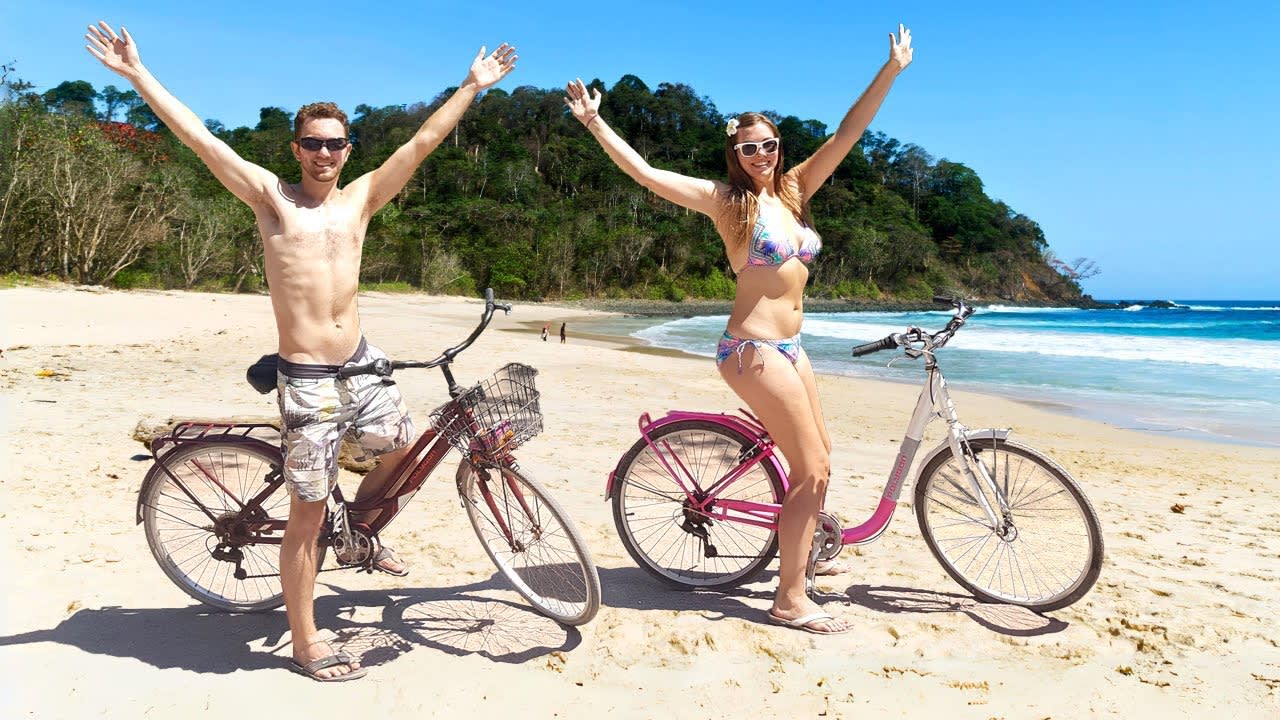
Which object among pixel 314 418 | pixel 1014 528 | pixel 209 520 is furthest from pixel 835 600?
pixel 209 520

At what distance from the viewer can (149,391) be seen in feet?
25.5

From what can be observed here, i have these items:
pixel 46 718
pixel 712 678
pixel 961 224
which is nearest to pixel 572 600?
pixel 712 678

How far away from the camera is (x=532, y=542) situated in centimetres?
320

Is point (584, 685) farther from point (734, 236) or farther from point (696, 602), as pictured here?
point (734, 236)

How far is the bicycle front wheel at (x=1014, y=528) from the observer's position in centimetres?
325

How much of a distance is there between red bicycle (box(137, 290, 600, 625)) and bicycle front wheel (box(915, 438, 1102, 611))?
1673 millimetres

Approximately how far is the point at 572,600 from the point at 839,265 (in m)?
83.3

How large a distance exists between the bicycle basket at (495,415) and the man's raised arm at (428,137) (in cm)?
79

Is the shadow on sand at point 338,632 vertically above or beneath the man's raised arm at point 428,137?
beneath

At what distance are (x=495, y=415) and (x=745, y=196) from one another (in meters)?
1.35

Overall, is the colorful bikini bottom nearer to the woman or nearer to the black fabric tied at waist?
the woman

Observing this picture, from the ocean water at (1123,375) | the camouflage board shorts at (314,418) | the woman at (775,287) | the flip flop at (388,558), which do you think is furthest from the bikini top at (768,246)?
the ocean water at (1123,375)

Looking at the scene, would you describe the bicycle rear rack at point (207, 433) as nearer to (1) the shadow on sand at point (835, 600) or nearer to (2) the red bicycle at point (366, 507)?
(2) the red bicycle at point (366, 507)

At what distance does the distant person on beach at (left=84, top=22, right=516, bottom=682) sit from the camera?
2.65m
